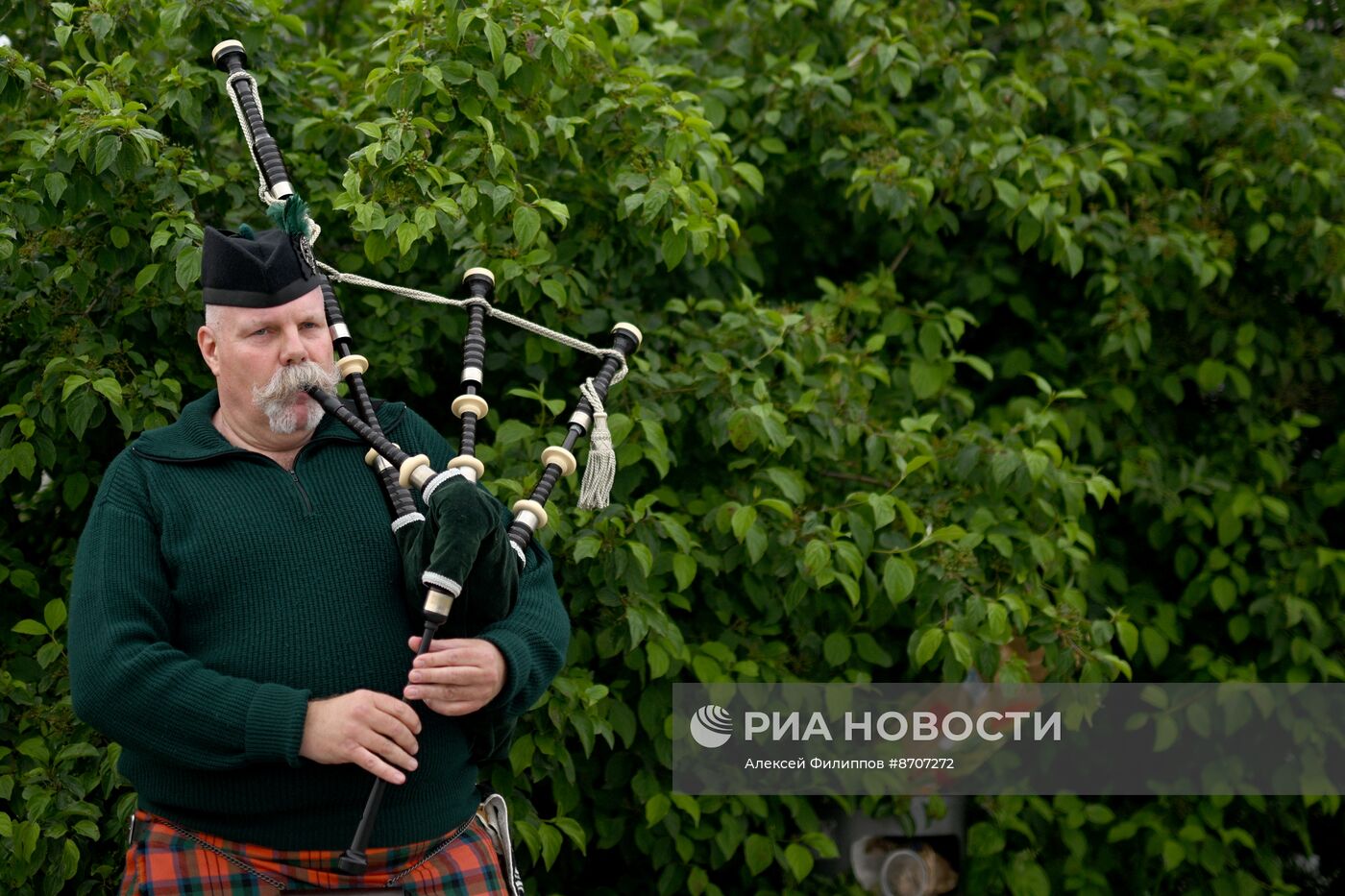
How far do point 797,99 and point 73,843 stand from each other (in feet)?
8.24

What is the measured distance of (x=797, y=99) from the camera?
4.04m

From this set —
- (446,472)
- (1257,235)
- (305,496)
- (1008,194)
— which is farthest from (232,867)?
(1257,235)

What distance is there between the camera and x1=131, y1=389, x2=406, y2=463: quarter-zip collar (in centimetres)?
234

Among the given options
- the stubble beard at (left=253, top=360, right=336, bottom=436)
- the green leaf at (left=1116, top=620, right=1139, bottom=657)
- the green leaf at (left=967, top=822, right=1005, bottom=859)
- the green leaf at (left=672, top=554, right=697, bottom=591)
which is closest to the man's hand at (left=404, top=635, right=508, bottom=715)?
the stubble beard at (left=253, top=360, right=336, bottom=436)

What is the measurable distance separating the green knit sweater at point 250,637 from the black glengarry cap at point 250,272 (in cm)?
23

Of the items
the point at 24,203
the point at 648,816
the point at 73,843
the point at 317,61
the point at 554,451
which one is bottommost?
the point at 73,843

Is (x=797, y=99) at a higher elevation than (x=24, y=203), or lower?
higher

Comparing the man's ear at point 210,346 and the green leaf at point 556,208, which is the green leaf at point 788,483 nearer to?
the green leaf at point 556,208

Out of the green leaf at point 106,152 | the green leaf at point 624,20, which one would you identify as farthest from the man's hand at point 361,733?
the green leaf at point 624,20

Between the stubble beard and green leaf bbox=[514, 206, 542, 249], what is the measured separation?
0.90m

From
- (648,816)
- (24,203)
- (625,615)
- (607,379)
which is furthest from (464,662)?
(24,203)

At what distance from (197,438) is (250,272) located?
28 cm

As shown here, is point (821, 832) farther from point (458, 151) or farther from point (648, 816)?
point (458, 151)

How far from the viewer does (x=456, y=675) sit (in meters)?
2.21
